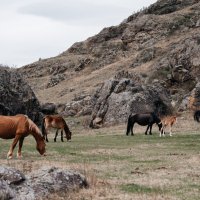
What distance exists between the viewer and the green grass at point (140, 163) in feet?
51.8

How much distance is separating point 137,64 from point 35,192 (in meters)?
70.5

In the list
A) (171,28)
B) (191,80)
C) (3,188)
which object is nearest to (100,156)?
(3,188)

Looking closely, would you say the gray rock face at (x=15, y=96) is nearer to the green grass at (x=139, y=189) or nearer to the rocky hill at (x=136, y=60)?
the rocky hill at (x=136, y=60)

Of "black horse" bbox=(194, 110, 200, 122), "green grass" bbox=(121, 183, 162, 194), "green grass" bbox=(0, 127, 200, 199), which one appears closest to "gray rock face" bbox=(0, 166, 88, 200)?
"green grass" bbox=(0, 127, 200, 199)

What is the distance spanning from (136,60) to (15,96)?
3915 cm

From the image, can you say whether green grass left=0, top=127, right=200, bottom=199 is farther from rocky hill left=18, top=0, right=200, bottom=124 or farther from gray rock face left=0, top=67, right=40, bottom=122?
rocky hill left=18, top=0, right=200, bottom=124

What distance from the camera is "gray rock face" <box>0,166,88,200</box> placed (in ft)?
44.4

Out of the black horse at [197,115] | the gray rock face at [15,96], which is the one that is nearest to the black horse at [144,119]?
the black horse at [197,115]

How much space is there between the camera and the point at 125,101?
5359 centimetres

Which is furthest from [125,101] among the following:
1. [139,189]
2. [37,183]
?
[37,183]

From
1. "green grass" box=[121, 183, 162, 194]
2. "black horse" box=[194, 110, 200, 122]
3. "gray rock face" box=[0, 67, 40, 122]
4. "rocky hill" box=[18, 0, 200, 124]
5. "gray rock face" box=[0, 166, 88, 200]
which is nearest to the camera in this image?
"gray rock face" box=[0, 166, 88, 200]

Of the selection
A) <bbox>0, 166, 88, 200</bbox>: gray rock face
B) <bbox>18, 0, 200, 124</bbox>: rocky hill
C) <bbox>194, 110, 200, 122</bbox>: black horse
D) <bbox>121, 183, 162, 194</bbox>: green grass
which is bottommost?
<bbox>121, 183, 162, 194</bbox>: green grass

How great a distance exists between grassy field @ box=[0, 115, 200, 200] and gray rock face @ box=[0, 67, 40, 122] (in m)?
19.2

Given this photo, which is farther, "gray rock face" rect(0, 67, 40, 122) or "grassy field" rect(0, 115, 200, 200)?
"gray rock face" rect(0, 67, 40, 122)
